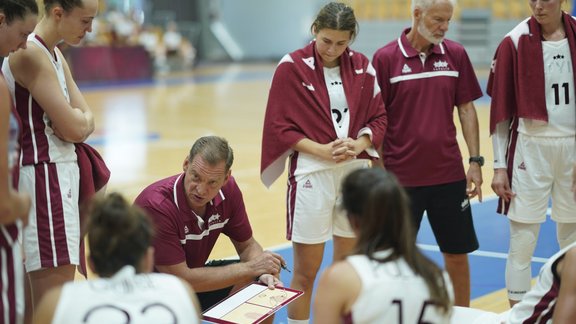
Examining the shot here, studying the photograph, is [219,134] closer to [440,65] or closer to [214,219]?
[440,65]

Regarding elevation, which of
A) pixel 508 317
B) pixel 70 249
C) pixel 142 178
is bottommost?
pixel 142 178

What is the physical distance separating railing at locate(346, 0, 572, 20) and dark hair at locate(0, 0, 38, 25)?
19.2m

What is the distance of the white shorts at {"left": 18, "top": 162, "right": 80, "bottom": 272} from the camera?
3.48 metres

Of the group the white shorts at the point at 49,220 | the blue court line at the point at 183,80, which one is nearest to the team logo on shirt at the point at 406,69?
the white shorts at the point at 49,220

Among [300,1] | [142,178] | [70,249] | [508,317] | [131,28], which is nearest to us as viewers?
[508,317]

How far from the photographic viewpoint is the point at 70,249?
3.54 meters

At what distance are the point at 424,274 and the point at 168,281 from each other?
757mm

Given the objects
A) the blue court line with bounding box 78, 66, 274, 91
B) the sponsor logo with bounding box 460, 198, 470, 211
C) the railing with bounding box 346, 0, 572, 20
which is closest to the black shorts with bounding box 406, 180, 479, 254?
the sponsor logo with bounding box 460, 198, 470, 211

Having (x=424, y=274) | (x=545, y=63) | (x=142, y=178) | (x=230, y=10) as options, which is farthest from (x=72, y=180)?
(x=230, y=10)

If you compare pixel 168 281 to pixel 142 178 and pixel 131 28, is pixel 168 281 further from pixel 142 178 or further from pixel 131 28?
pixel 131 28

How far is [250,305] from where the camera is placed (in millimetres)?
3863

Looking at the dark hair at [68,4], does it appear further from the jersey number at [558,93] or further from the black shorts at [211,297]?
the jersey number at [558,93]

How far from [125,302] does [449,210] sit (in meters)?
2.65

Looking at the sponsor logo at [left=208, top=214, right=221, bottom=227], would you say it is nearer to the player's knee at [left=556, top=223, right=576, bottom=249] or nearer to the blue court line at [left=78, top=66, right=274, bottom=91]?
the player's knee at [left=556, top=223, right=576, bottom=249]
